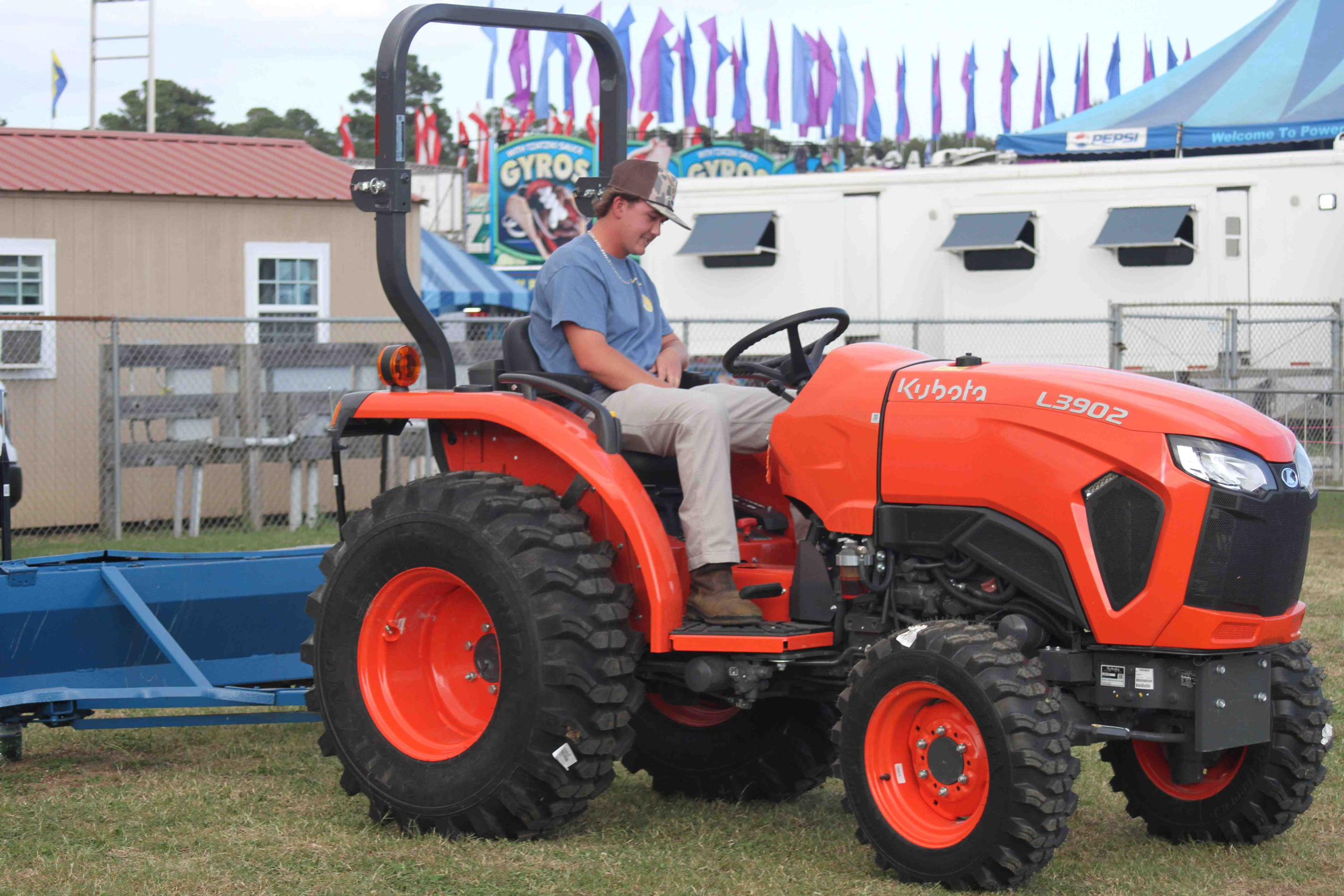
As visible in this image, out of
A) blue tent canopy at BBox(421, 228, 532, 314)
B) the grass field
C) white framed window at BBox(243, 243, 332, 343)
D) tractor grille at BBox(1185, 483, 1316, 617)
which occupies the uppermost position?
blue tent canopy at BBox(421, 228, 532, 314)

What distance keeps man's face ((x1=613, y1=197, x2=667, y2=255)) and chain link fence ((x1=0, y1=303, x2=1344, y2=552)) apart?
21.0 ft

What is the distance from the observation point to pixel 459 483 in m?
4.40

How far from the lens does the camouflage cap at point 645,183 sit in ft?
15.3

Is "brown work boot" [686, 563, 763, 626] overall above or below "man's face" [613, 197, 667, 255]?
below

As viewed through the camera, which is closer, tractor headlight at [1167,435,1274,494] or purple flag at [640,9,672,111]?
tractor headlight at [1167,435,1274,494]

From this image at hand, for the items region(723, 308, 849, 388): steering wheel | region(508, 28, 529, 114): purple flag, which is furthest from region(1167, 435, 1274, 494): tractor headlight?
region(508, 28, 529, 114): purple flag

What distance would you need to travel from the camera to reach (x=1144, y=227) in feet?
50.2

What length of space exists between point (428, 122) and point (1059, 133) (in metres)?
23.6

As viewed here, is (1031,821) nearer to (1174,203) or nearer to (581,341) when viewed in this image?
(581,341)

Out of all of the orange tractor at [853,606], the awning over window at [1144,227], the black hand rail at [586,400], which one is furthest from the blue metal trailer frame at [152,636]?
the awning over window at [1144,227]

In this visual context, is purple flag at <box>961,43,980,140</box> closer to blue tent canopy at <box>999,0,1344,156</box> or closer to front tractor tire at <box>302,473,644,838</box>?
blue tent canopy at <box>999,0,1344,156</box>

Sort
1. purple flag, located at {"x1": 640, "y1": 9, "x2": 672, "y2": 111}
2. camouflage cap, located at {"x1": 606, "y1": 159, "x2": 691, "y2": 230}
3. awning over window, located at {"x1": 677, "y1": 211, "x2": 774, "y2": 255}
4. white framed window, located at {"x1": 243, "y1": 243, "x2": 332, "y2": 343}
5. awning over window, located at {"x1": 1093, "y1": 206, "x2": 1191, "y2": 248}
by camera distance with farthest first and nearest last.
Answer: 1. purple flag, located at {"x1": 640, "y1": 9, "x2": 672, "y2": 111}
2. awning over window, located at {"x1": 677, "y1": 211, "x2": 774, "y2": 255}
3. awning over window, located at {"x1": 1093, "y1": 206, "x2": 1191, "y2": 248}
4. white framed window, located at {"x1": 243, "y1": 243, "x2": 332, "y2": 343}
5. camouflage cap, located at {"x1": 606, "y1": 159, "x2": 691, "y2": 230}

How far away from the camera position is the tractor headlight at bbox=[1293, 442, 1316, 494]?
12.6 ft

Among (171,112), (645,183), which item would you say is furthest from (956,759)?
(171,112)
